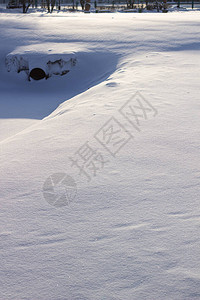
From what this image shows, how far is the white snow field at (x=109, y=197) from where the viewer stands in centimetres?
160

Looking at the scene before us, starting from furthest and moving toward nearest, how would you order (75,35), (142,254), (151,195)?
(75,35), (151,195), (142,254)

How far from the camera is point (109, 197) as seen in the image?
216 cm

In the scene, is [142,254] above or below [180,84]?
below

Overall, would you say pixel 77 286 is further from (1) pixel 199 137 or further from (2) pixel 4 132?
(2) pixel 4 132

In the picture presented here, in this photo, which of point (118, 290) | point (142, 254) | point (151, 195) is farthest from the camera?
point (151, 195)

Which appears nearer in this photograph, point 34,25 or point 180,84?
point 180,84

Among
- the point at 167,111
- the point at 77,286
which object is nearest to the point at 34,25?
the point at 167,111

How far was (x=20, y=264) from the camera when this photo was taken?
173 centimetres

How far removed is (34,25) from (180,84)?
5.33m

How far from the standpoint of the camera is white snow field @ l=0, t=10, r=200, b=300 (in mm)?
1597

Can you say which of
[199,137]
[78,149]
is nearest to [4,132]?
[78,149]

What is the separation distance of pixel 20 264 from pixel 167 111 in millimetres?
2247

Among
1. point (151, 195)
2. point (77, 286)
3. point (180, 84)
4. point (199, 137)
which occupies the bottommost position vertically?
point (77, 286)

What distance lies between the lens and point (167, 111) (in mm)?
3443
